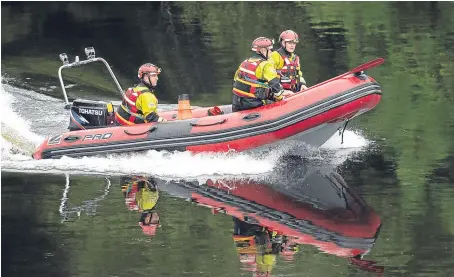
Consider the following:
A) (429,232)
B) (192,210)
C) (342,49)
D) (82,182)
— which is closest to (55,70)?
(342,49)

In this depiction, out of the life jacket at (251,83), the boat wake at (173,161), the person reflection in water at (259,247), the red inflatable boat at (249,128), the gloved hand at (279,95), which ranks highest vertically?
the life jacket at (251,83)

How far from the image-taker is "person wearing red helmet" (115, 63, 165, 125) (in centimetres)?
1374

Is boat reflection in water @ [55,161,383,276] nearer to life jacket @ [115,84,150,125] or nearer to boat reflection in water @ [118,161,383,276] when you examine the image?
boat reflection in water @ [118,161,383,276]

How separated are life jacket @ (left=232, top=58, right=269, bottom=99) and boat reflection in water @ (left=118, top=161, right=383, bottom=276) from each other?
3.24ft

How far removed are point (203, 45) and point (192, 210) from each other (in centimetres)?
817

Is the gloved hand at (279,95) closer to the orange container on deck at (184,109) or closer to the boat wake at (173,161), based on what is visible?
the boat wake at (173,161)

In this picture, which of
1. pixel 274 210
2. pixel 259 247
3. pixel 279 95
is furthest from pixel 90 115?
pixel 259 247

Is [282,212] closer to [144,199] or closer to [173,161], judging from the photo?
[144,199]

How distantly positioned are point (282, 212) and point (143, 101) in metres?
2.58

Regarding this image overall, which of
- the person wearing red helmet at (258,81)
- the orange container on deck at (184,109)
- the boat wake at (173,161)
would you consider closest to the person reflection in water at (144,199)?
the boat wake at (173,161)

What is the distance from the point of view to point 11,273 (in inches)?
425

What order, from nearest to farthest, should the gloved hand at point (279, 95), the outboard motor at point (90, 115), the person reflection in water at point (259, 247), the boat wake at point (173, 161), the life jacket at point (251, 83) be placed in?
the person reflection in water at point (259, 247), the boat wake at point (173, 161), the gloved hand at point (279, 95), the life jacket at point (251, 83), the outboard motor at point (90, 115)

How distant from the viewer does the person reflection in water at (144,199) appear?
11820 mm

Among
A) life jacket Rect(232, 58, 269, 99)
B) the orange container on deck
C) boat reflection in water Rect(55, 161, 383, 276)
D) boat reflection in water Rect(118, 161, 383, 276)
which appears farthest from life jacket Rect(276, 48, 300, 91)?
A: boat reflection in water Rect(118, 161, 383, 276)
